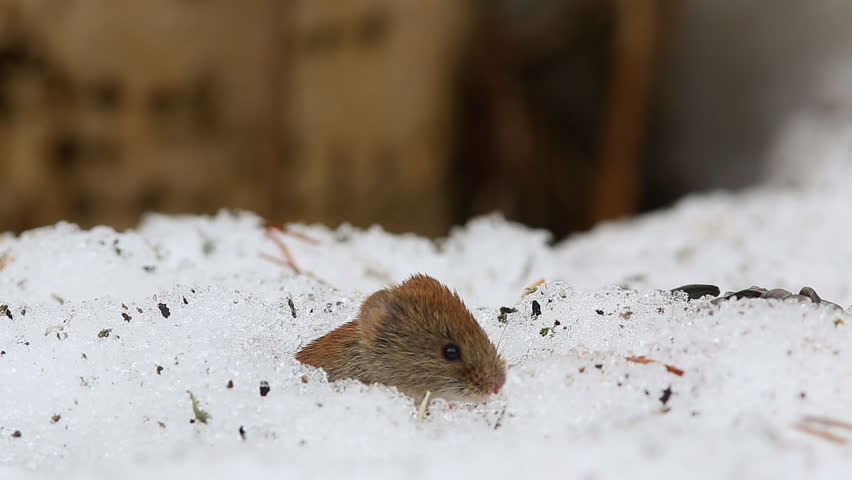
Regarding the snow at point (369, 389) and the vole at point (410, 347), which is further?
the vole at point (410, 347)

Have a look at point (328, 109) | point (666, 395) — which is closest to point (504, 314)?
point (666, 395)

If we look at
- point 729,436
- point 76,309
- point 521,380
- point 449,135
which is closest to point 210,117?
point 449,135

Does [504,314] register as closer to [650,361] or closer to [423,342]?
[423,342]

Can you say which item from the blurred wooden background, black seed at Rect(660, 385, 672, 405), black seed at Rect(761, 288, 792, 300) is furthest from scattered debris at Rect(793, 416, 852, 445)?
the blurred wooden background

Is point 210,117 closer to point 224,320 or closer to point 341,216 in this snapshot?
point 341,216

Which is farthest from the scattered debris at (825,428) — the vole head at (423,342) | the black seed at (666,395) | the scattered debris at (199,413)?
the scattered debris at (199,413)

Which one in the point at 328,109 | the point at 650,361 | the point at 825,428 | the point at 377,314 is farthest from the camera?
the point at 328,109

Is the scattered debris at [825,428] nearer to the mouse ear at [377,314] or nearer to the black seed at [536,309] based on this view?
the black seed at [536,309]

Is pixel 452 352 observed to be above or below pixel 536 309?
below
